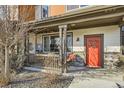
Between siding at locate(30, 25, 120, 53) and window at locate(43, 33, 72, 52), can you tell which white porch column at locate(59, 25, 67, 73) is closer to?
siding at locate(30, 25, 120, 53)

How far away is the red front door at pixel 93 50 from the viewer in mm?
12234

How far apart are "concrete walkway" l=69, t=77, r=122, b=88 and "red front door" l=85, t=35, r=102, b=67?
3865 millimetres

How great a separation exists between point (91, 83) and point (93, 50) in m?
4.92

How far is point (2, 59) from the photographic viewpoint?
9508 mm

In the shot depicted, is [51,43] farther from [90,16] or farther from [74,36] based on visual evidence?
[90,16]

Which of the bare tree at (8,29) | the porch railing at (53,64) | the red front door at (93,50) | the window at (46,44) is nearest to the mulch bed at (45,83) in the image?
the bare tree at (8,29)

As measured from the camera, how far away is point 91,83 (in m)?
7.96

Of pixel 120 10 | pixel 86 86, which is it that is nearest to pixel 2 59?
pixel 86 86

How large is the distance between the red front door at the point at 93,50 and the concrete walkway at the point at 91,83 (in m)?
3.86

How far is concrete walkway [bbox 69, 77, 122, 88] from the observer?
7517 mm

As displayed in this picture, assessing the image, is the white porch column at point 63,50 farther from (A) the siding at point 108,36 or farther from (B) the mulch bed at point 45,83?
(A) the siding at point 108,36

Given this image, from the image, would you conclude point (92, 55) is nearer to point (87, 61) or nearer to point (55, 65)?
point (87, 61)

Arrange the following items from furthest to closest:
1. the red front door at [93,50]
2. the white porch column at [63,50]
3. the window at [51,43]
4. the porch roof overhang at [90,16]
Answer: the window at [51,43], the red front door at [93,50], the white porch column at [63,50], the porch roof overhang at [90,16]
